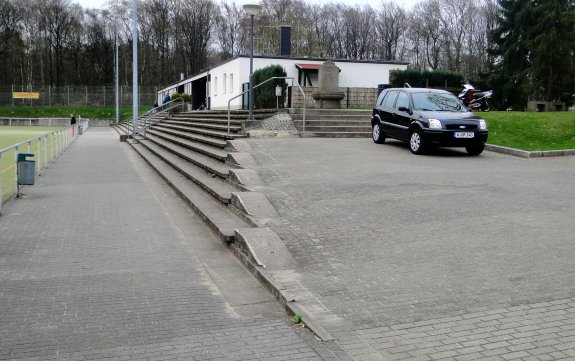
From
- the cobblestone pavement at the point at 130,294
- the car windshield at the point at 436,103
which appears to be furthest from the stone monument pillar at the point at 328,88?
the cobblestone pavement at the point at 130,294

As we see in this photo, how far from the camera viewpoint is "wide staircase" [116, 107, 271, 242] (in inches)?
342

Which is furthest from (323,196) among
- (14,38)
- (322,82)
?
(14,38)

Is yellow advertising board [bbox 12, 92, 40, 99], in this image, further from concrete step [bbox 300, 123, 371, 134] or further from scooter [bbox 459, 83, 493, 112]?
concrete step [bbox 300, 123, 371, 134]

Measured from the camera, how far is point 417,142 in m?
14.3

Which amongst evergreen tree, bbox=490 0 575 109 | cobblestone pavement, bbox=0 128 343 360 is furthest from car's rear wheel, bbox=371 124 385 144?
evergreen tree, bbox=490 0 575 109

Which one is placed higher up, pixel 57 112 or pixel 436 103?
pixel 57 112

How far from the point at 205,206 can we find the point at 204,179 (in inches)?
95.3

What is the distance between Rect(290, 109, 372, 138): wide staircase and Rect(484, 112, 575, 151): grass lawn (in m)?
4.21

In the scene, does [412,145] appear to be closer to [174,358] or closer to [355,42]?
[174,358]

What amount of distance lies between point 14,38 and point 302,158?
270 ft

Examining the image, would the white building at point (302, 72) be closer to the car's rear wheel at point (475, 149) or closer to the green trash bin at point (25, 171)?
the car's rear wheel at point (475, 149)

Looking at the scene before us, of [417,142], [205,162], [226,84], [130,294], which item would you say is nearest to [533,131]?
[417,142]

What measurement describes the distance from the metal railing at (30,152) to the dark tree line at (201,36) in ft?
159

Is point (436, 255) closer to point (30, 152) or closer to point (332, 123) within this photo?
point (30, 152)
